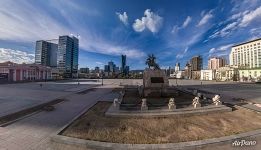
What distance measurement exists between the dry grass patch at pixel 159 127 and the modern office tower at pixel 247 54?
84805 mm

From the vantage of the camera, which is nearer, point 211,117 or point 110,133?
point 110,133

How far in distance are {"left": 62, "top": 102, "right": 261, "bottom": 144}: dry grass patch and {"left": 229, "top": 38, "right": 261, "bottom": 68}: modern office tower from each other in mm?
84805

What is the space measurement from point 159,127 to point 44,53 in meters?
109

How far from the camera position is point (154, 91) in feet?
50.9

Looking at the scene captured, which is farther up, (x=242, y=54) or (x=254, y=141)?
(x=242, y=54)

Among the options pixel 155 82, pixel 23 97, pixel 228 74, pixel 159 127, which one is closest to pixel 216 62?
pixel 228 74

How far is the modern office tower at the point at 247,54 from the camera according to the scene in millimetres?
81375

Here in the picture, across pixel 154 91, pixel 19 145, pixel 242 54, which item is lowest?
pixel 19 145

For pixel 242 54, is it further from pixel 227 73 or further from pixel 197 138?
pixel 197 138

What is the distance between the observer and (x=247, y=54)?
88.1 m

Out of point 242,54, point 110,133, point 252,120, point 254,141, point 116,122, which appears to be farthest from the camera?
point 242,54

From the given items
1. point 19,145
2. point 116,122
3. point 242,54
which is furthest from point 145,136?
point 242,54

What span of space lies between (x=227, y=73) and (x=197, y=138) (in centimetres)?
8037

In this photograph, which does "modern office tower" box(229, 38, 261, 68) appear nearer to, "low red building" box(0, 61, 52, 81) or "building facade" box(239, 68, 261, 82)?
"building facade" box(239, 68, 261, 82)
